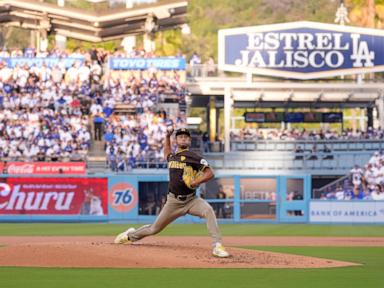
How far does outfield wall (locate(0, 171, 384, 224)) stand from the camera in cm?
3209

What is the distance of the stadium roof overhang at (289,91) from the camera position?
45031 millimetres

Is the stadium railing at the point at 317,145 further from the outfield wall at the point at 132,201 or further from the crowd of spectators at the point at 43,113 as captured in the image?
the outfield wall at the point at 132,201

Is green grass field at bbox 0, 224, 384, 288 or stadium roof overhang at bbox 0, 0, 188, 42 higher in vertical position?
stadium roof overhang at bbox 0, 0, 188, 42

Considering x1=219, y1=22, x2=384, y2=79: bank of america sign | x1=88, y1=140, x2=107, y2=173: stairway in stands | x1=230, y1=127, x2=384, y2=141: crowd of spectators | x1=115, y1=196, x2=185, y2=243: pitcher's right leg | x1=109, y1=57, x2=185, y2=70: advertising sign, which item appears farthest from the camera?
x1=219, y1=22, x2=384, y2=79: bank of america sign

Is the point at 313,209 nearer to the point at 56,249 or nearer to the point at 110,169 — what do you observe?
the point at 110,169

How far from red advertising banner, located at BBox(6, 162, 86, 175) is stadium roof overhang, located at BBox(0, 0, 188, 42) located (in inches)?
422

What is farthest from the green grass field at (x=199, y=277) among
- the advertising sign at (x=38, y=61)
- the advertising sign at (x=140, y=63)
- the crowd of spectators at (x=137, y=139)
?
the advertising sign at (x=38, y=61)

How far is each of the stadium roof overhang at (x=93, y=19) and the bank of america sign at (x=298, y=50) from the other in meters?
4.06

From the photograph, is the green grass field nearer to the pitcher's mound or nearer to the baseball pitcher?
the pitcher's mound

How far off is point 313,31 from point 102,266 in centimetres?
3211

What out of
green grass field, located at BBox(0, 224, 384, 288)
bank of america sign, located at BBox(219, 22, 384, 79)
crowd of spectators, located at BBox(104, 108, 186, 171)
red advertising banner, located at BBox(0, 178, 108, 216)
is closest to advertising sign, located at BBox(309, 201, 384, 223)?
red advertising banner, located at BBox(0, 178, 108, 216)

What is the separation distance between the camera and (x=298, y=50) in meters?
44.1

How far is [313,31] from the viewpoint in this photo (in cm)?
4397

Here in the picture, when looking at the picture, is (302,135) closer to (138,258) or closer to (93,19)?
(93,19)
